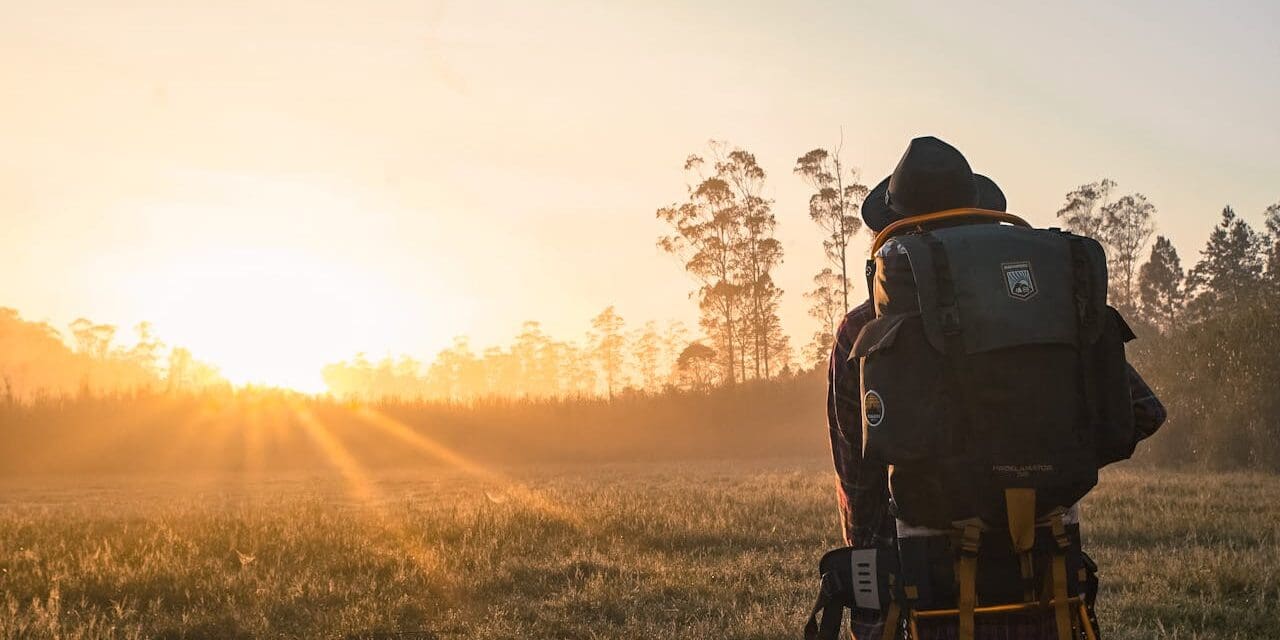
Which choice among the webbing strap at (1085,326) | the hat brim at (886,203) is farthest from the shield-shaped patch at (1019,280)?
the hat brim at (886,203)

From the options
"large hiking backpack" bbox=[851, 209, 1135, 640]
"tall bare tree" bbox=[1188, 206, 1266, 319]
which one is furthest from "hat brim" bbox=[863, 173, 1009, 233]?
"tall bare tree" bbox=[1188, 206, 1266, 319]

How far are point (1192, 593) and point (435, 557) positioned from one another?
656 cm

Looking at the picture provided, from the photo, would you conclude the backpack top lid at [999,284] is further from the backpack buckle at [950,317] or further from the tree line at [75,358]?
the tree line at [75,358]

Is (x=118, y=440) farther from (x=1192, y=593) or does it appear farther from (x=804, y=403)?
(x=1192, y=593)

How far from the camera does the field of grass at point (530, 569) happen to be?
6852 millimetres

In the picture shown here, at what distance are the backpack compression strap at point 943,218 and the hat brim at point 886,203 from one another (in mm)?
292

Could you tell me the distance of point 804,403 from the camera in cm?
4319

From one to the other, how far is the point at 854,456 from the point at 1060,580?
659 mm

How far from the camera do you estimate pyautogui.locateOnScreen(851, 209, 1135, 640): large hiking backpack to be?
8.24ft

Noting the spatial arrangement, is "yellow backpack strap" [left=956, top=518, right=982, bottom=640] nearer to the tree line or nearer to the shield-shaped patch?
the shield-shaped patch

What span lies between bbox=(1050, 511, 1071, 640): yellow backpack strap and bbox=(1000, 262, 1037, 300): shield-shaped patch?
0.64 metres

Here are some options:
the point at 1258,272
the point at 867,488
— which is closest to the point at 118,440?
the point at 867,488

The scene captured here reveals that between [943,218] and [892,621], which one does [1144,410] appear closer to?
[943,218]

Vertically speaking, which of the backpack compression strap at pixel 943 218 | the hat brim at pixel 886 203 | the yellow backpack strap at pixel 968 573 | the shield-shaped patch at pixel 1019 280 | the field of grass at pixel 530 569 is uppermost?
the hat brim at pixel 886 203
